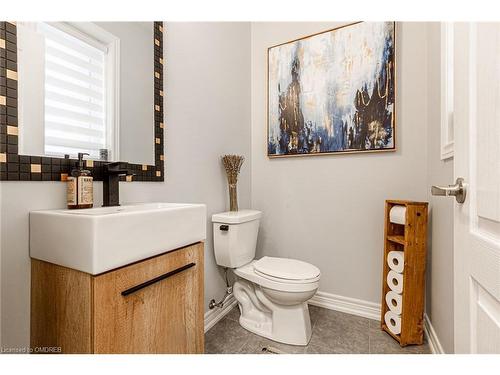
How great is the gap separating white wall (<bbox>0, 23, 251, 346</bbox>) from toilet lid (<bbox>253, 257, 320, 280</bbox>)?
39 centimetres

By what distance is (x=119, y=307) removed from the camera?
29.7 inches

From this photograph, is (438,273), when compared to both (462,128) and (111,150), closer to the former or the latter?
(462,128)

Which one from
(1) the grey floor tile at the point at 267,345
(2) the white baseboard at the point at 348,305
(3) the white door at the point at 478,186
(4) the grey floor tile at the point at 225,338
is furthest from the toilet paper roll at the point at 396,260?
(4) the grey floor tile at the point at 225,338

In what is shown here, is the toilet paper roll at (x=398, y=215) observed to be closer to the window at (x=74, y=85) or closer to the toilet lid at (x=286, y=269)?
the toilet lid at (x=286, y=269)

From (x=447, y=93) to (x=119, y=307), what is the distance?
155 centimetres

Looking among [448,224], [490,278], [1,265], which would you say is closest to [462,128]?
[490,278]

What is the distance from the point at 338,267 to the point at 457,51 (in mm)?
1585

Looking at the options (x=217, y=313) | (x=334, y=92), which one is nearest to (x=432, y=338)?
(x=217, y=313)

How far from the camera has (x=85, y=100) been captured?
103 cm

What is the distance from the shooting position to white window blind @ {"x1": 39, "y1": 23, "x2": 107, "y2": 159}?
92 centimetres

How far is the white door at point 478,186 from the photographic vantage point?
1.49 ft

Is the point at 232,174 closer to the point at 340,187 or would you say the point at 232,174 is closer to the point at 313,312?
the point at 340,187

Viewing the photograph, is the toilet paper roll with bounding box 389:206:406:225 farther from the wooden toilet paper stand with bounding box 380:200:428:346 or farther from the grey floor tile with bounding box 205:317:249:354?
the grey floor tile with bounding box 205:317:249:354

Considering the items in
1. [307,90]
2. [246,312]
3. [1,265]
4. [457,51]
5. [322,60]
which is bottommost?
[246,312]
